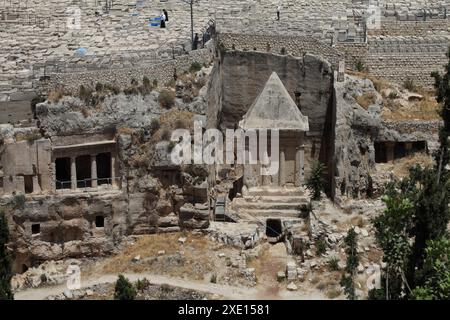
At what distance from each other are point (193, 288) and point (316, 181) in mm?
9353

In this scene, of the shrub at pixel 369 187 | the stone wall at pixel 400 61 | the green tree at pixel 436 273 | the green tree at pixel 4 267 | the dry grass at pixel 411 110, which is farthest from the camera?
the stone wall at pixel 400 61

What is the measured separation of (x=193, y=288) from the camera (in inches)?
1455

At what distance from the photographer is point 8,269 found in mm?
34906

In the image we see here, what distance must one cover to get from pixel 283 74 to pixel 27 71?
40.4 ft

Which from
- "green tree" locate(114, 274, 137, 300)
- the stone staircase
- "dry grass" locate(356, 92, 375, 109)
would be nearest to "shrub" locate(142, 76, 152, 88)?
the stone staircase

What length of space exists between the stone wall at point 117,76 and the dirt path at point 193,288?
29.3 ft

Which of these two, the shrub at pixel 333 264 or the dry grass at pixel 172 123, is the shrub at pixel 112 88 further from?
the shrub at pixel 333 264

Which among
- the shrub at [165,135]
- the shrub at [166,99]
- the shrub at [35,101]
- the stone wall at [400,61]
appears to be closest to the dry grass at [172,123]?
the shrub at [165,135]

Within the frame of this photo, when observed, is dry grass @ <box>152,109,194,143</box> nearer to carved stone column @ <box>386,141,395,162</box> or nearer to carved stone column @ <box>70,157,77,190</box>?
carved stone column @ <box>70,157,77,190</box>

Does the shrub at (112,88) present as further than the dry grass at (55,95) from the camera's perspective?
Yes

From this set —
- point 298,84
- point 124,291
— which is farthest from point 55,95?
point 298,84

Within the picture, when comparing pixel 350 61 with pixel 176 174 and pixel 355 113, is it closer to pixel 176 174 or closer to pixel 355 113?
pixel 355 113

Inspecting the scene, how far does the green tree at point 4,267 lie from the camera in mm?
33406

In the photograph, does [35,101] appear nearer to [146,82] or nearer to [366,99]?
[146,82]
